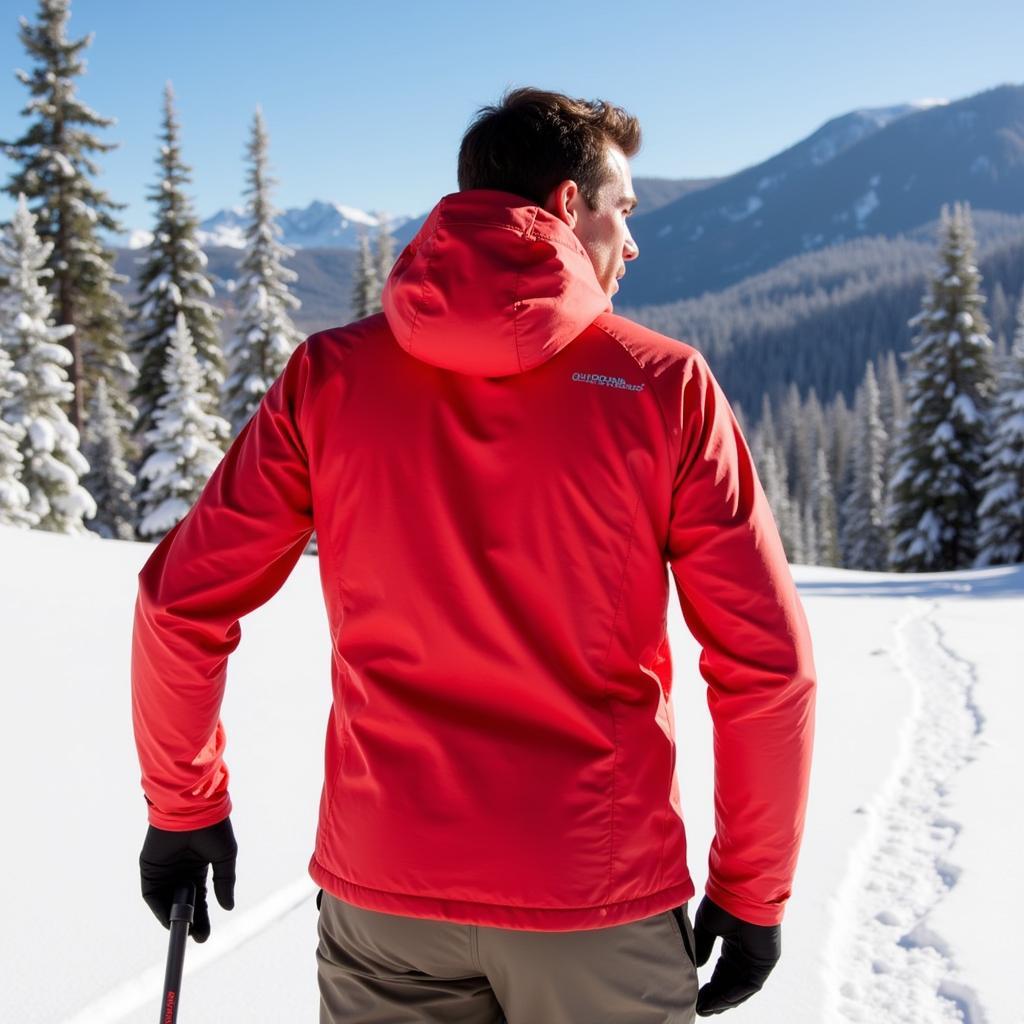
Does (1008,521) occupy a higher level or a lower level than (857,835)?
lower

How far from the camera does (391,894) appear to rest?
1.56 metres

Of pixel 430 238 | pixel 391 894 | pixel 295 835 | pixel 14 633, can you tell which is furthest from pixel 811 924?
pixel 14 633

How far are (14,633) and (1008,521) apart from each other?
2851cm

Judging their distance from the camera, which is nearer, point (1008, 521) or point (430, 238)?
point (430, 238)

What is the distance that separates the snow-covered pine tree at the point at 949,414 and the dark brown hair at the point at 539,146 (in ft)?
103

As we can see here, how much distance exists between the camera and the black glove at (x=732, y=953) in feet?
5.65

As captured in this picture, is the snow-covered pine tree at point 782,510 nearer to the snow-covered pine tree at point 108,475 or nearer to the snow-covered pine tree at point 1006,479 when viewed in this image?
the snow-covered pine tree at point 1006,479

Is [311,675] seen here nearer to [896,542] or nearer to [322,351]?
[322,351]

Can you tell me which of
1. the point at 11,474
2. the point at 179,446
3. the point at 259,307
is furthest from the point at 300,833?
the point at 259,307

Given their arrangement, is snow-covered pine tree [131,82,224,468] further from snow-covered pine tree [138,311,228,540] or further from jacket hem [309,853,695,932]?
jacket hem [309,853,695,932]

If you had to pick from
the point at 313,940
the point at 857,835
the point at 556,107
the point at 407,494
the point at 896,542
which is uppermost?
the point at 556,107

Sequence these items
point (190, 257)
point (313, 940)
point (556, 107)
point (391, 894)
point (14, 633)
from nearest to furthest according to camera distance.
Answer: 1. point (391, 894)
2. point (556, 107)
3. point (313, 940)
4. point (14, 633)
5. point (190, 257)

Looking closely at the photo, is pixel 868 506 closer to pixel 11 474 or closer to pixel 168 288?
pixel 168 288

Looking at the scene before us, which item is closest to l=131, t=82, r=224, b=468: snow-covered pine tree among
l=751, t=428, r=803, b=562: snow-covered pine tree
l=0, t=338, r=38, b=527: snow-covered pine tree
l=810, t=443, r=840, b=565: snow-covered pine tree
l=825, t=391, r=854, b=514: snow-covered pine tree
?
l=0, t=338, r=38, b=527: snow-covered pine tree
